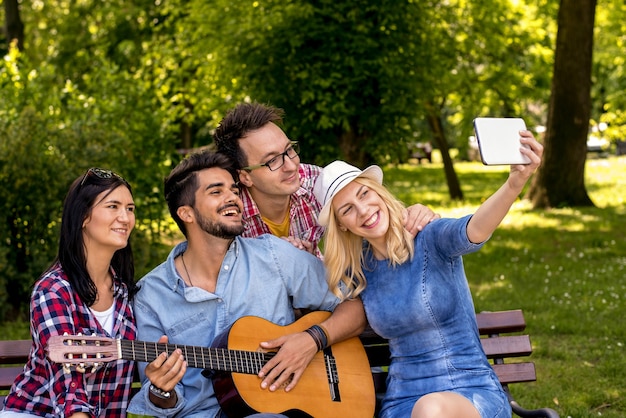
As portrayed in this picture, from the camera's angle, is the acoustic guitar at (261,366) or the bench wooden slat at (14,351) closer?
the acoustic guitar at (261,366)

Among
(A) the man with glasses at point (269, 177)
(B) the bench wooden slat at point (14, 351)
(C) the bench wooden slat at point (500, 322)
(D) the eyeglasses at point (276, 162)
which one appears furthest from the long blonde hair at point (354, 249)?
(B) the bench wooden slat at point (14, 351)

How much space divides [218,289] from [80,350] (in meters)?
0.96

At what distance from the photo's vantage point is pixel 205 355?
3.53m

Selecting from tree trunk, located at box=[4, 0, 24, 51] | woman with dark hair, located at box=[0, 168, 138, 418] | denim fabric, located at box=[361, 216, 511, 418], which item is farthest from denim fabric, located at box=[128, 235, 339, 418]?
tree trunk, located at box=[4, 0, 24, 51]

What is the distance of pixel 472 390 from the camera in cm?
367

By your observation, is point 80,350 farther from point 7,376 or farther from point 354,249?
point 354,249

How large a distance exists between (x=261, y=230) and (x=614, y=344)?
3845 mm

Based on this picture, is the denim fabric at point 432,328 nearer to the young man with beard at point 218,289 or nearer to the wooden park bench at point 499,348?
the young man with beard at point 218,289

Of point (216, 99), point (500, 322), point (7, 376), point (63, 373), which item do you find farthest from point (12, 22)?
point (63, 373)

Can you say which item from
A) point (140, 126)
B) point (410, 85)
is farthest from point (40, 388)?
point (410, 85)

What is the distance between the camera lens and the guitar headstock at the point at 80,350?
3.05m

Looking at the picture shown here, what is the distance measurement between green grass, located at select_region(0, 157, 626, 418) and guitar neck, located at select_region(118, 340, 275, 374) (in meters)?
2.69

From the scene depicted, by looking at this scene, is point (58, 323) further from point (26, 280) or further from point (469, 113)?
point (469, 113)

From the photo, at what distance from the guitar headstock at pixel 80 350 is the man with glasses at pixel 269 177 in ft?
4.31
